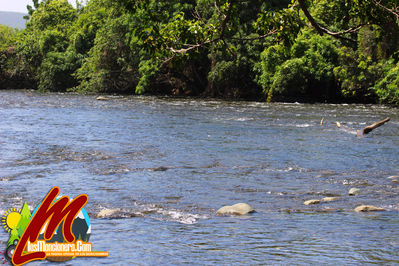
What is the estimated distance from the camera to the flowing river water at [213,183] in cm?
661

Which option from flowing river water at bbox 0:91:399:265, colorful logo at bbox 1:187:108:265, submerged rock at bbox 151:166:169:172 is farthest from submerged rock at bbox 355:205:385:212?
submerged rock at bbox 151:166:169:172

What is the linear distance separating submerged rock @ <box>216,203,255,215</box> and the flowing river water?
0.52 ft

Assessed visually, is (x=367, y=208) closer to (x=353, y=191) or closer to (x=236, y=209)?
(x=353, y=191)

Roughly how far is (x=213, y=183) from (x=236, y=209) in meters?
2.28

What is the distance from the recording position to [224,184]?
34.2 feet

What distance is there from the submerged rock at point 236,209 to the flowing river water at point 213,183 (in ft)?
0.52

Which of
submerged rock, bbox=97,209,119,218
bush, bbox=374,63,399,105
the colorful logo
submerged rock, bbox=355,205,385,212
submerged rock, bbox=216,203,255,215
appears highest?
bush, bbox=374,63,399,105

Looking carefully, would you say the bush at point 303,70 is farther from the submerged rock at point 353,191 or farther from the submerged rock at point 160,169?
the submerged rock at point 353,191

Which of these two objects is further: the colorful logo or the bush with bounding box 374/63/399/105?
the bush with bounding box 374/63/399/105

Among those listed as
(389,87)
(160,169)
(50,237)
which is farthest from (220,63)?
(50,237)

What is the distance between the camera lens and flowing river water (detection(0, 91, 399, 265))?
6.61m

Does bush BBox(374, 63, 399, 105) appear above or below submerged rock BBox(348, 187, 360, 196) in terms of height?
above

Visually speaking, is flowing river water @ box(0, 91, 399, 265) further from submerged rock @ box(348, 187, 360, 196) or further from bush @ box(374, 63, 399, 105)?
bush @ box(374, 63, 399, 105)

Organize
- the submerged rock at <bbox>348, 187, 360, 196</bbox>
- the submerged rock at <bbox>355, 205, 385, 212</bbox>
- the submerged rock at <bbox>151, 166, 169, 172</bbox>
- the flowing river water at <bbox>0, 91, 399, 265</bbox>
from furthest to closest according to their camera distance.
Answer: the submerged rock at <bbox>151, 166, 169, 172</bbox> → the submerged rock at <bbox>348, 187, 360, 196</bbox> → the submerged rock at <bbox>355, 205, 385, 212</bbox> → the flowing river water at <bbox>0, 91, 399, 265</bbox>
